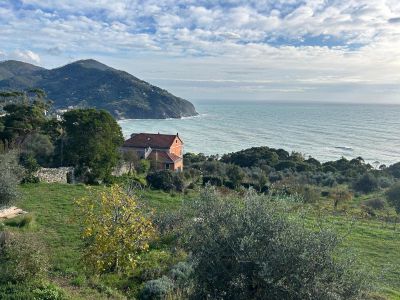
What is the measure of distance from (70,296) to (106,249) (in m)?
1.62

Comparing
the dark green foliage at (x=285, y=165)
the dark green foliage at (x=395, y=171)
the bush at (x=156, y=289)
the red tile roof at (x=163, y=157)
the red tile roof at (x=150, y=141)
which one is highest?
the bush at (x=156, y=289)

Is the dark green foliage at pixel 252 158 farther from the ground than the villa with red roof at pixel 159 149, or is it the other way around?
the villa with red roof at pixel 159 149

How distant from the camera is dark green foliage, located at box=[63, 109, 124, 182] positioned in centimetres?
3234

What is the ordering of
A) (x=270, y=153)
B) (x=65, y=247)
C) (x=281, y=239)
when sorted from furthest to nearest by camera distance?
(x=270, y=153) < (x=65, y=247) < (x=281, y=239)

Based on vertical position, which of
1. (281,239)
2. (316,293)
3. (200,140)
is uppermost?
(281,239)

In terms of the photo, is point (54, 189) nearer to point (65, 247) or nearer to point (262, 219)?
point (65, 247)

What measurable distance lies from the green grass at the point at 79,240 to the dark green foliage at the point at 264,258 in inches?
26.8

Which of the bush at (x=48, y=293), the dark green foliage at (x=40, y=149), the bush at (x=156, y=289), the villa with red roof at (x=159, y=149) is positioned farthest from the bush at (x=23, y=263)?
the villa with red roof at (x=159, y=149)

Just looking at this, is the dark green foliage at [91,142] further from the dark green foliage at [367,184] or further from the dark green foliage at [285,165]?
the dark green foliage at [285,165]

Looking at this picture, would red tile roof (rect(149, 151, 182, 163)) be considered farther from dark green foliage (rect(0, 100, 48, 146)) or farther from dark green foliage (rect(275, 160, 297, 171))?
dark green foliage (rect(275, 160, 297, 171))

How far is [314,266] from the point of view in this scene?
6.48 metres

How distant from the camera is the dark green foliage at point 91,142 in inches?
A: 1273

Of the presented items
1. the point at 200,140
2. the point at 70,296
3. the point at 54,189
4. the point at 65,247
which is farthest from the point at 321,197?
the point at 200,140

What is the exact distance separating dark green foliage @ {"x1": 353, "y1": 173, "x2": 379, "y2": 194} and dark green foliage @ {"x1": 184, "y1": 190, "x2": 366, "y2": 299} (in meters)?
44.1
